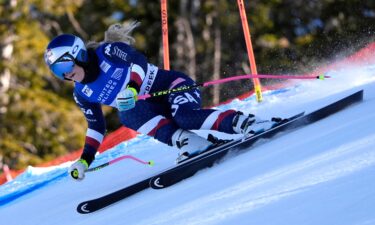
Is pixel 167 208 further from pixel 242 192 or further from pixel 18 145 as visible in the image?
pixel 18 145

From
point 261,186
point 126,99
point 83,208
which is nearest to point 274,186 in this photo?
point 261,186

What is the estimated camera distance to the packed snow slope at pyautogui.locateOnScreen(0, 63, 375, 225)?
115 inches

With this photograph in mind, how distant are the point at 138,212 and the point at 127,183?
1182mm

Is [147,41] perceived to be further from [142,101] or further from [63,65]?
[63,65]

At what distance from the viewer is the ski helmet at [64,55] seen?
14.8ft

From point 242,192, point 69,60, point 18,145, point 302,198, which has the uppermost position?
point 18,145

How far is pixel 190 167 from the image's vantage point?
14.3 ft

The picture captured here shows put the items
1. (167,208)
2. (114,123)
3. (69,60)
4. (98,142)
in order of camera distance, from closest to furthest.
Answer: (167,208)
(69,60)
(98,142)
(114,123)

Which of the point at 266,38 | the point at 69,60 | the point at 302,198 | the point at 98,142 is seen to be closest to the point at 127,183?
the point at 98,142

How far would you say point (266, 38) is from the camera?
2258cm

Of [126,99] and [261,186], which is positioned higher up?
[126,99]

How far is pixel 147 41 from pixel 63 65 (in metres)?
18.0

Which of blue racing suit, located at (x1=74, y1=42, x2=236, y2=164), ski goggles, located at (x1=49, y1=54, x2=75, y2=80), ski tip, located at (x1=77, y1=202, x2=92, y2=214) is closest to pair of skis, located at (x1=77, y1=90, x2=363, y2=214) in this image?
ski tip, located at (x1=77, y1=202, x2=92, y2=214)

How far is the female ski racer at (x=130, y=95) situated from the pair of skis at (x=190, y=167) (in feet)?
0.23
